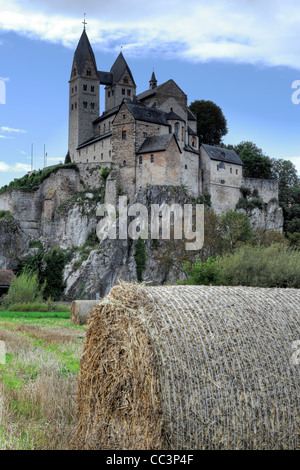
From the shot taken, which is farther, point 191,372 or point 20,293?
point 20,293

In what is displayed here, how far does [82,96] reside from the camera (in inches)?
2886

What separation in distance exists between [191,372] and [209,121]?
7470 centimetres

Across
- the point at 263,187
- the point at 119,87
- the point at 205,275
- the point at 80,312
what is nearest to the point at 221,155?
the point at 263,187

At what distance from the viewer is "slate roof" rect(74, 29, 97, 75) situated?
75.2m

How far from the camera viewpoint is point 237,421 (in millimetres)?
5309

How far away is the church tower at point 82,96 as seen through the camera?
233 ft

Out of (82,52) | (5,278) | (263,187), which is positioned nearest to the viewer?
(5,278)

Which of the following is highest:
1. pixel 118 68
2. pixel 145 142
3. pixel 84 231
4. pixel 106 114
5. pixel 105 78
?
pixel 118 68

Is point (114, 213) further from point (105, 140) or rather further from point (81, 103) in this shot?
point (81, 103)

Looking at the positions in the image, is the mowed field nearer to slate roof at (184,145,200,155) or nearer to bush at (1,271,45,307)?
bush at (1,271,45,307)

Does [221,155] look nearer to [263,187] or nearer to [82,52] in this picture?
[263,187]

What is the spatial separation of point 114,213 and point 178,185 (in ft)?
24.7

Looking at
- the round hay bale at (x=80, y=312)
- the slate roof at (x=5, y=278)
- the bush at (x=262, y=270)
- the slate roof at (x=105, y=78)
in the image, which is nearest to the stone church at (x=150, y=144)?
the slate roof at (x=105, y=78)
